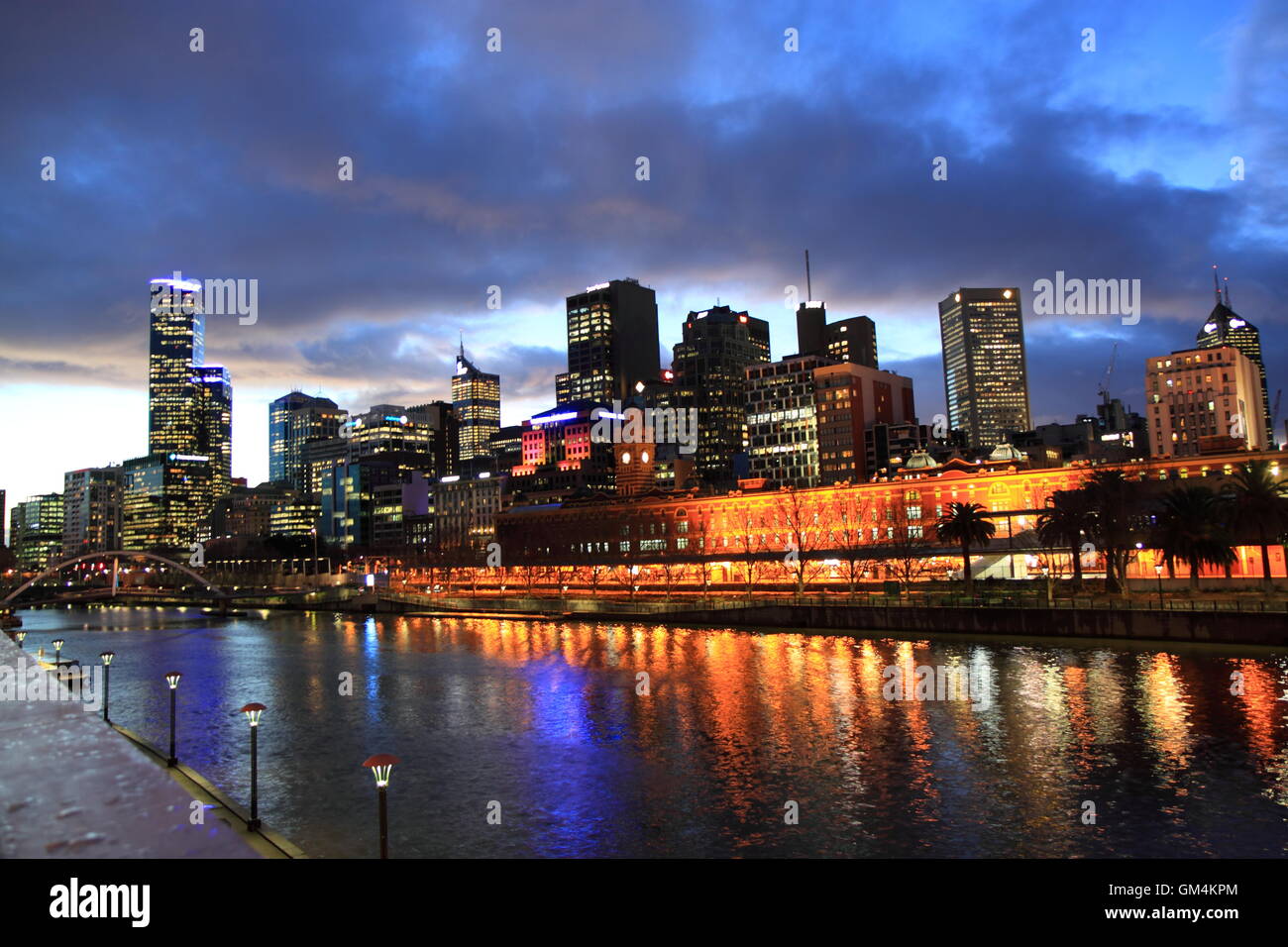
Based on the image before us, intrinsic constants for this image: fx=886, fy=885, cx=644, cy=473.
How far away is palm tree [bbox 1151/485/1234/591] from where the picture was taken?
219ft

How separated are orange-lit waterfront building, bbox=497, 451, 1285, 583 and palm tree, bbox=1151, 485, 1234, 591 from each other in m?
14.8

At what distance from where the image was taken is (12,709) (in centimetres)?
3591

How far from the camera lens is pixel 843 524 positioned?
143 m

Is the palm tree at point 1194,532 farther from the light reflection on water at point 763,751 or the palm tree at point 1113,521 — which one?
the light reflection on water at point 763,751

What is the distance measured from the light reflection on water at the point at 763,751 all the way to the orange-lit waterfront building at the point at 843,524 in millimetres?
46759

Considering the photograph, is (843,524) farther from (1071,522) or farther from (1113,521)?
(1113,521)

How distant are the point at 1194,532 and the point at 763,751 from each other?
5255 centimetres

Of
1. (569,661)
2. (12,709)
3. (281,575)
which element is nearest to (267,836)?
(12,709)

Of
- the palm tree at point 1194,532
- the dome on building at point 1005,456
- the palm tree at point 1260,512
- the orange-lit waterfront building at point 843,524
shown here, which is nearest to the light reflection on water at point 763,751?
the palm tree at point 1194,532

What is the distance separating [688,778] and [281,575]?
582ft

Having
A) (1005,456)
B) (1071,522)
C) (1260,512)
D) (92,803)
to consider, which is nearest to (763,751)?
(92,803)

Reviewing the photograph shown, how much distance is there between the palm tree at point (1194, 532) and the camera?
219 ft
